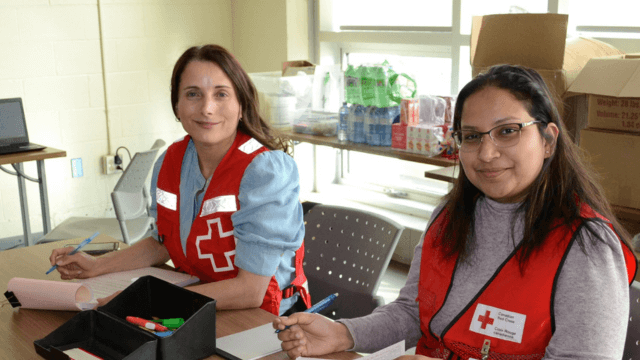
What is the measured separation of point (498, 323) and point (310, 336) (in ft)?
1.18

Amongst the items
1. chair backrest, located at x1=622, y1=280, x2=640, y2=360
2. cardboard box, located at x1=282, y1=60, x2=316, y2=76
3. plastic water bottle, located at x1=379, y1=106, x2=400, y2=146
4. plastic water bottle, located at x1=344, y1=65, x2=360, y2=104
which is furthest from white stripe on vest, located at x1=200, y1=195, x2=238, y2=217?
cardboard box, located at x1=282, y1=60, x2=316, y2=76

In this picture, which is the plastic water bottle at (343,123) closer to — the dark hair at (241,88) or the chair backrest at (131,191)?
the chair backrest at (131,191)

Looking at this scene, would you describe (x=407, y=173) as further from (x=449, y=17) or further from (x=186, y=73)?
(x=186, y=73)

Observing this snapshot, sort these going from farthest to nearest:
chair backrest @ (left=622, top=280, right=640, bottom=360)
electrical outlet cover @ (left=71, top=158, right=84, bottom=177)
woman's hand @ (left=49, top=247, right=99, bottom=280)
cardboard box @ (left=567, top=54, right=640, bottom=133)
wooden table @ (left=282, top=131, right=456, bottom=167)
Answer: electrical outlet cover @ (left=71, top=158, right=84, bottom=177), wooden table @ (left=282, top=131, right=456, bottom=167), cardboard box @ (left=567, top=54, right=640, bottom=133), woman's hand @ (left=49, top=247, right=99, bottom=280), chair backrest @ (left=622, top=280, right=640, bottom=360)

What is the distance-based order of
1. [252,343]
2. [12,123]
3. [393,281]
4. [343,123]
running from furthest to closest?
1. [393,281]
2. [12,123]
3. [343,123]
4. [252,343]

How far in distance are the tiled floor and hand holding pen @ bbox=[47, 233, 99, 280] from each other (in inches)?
73.1

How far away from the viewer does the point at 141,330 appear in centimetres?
120

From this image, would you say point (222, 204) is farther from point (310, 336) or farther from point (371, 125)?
point (371, 125)

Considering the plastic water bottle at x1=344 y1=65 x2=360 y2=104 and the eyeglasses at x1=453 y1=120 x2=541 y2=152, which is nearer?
the eyeglasses at x1=453 y1=120 x2=541 y2=152

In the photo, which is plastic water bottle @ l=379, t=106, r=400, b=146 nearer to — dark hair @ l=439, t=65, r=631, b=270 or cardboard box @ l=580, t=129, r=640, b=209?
cardboard box @ l=580, t=129, r=640, b=209

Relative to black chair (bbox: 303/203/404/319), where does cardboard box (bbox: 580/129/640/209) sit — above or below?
above

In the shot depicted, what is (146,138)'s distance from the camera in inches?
168

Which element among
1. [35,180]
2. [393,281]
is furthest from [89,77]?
[393,281]

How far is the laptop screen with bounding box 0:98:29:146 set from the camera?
348 centimetres
